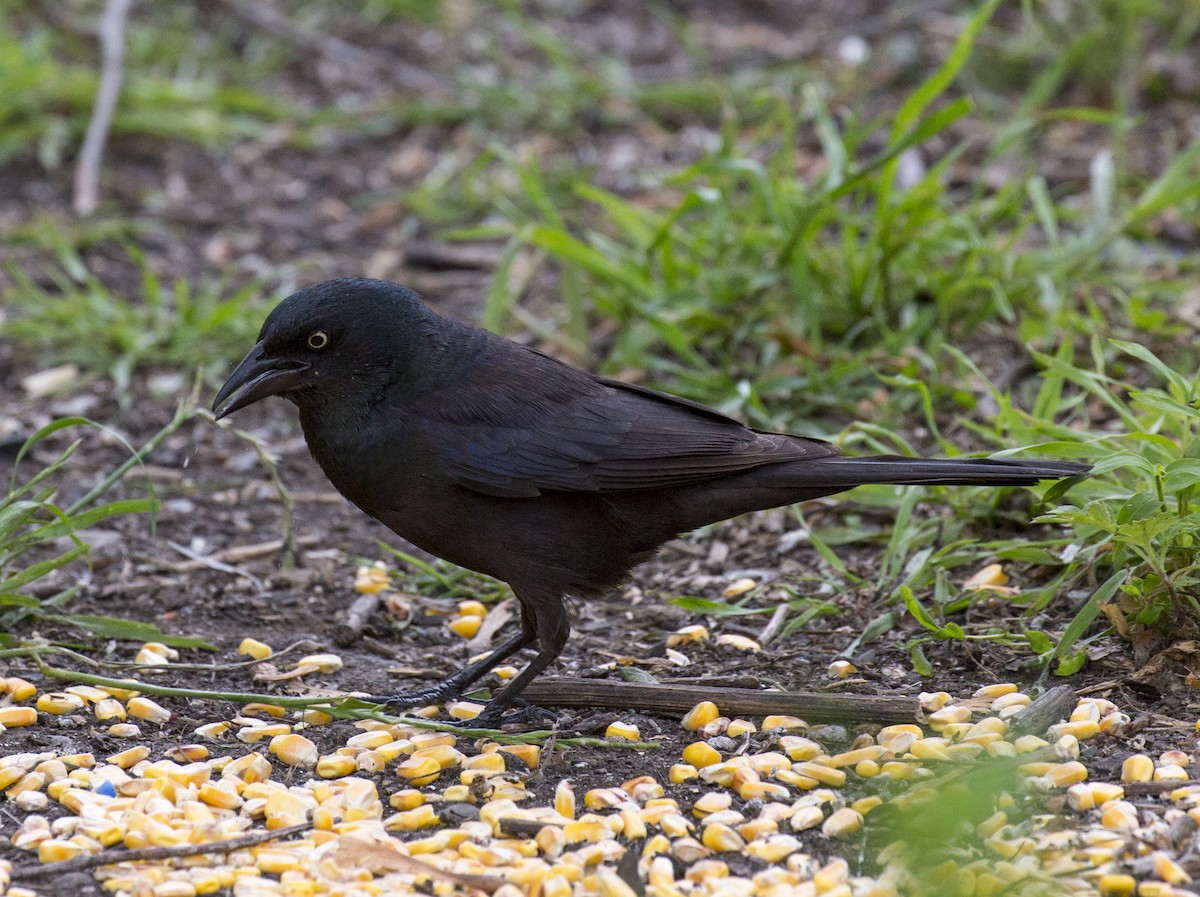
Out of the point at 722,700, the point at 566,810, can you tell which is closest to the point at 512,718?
the point at 722,700

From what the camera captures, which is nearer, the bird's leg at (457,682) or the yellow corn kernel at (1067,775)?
the yellow corn kernel at (1067,775)

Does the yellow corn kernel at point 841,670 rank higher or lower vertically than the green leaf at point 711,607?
lower

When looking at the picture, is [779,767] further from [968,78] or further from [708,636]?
[968,78]

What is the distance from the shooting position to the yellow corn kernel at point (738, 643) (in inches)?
173

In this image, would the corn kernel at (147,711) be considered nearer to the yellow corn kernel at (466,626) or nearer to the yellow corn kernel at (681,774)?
the yellow corn kernel at (466,626)

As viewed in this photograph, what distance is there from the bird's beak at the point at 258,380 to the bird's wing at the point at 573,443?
414 millimetres

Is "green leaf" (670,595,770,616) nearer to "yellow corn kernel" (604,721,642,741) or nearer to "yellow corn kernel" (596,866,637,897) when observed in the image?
"yellow corn kernel" (604,721,642,741)

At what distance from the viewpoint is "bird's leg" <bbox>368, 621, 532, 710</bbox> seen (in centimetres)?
412

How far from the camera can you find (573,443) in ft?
13.4

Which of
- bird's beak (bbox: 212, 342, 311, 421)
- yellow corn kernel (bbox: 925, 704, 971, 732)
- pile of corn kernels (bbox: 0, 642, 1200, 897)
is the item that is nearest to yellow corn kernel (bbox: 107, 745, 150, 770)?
pile of corn kernels (bbox: 0, 642, 1200, 897)

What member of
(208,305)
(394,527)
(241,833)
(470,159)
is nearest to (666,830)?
(241,833)

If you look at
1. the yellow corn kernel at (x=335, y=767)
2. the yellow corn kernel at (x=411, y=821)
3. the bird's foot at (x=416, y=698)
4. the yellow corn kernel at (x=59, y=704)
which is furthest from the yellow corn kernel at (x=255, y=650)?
the yellow corn kernel at (x=411, y=821)

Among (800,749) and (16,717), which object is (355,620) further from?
(800,749)

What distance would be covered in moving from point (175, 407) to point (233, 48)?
14.5ft
